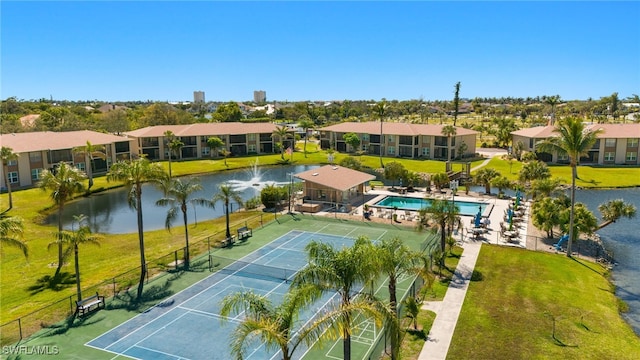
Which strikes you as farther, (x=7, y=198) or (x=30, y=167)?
(x=30, y=167)

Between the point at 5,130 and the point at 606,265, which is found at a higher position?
the point at 5,130

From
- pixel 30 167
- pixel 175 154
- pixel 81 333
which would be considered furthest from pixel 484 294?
pixel 175 154

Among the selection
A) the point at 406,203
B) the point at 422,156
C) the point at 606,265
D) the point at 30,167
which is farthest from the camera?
the point at 422,156

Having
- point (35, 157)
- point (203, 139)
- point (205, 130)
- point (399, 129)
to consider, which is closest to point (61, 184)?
point (35, 157)

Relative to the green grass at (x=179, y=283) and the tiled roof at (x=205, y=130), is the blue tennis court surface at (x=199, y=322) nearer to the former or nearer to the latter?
the green grass at (x=179, y=283)

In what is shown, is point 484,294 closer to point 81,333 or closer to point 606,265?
point 606,265

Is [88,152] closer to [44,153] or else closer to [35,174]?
[44,153]
